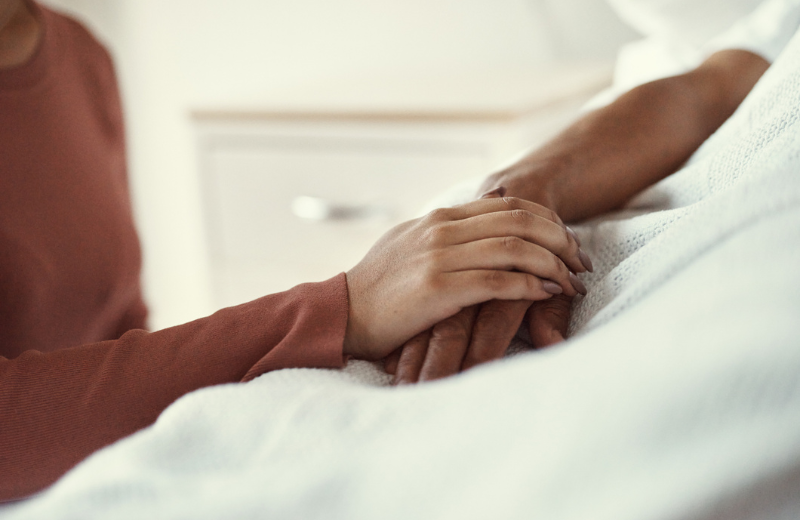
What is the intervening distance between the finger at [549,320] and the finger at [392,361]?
0.22 ft

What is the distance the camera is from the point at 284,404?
23 centimetres

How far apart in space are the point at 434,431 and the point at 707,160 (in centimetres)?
25

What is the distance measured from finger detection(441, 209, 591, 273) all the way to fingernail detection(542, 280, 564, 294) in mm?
20

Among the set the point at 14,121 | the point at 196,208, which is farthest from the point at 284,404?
the point at 196,208

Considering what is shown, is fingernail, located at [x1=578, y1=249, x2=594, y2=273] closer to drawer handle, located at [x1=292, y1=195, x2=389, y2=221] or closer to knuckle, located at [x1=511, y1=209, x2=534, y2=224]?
knuckle, located at [x1=511, y1=209, x2=534, y2=224]

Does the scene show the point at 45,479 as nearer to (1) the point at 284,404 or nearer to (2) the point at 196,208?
(1) the point at 284,404

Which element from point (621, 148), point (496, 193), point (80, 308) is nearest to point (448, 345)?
point (496, 193)

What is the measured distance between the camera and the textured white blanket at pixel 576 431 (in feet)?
0.52

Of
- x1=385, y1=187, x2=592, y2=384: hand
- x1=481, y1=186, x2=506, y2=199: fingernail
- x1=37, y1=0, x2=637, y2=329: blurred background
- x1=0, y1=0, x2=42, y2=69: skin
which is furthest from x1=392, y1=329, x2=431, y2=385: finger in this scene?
x1=37, y1=0, x2=637, y2=329: blurred background

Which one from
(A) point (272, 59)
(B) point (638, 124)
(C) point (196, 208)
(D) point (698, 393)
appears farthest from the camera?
(C) point (196, 208)

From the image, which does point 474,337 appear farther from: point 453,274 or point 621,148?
point 621,148

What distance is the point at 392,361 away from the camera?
1.00 feet

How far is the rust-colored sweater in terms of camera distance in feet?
A: 0.94

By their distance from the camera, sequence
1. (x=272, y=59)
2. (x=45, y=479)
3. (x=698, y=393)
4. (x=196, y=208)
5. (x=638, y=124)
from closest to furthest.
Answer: (x=698, y=393) < (x=45, y=479) < (x=638, y=124) < (x=272, y=59) < (x=196, y=208)
